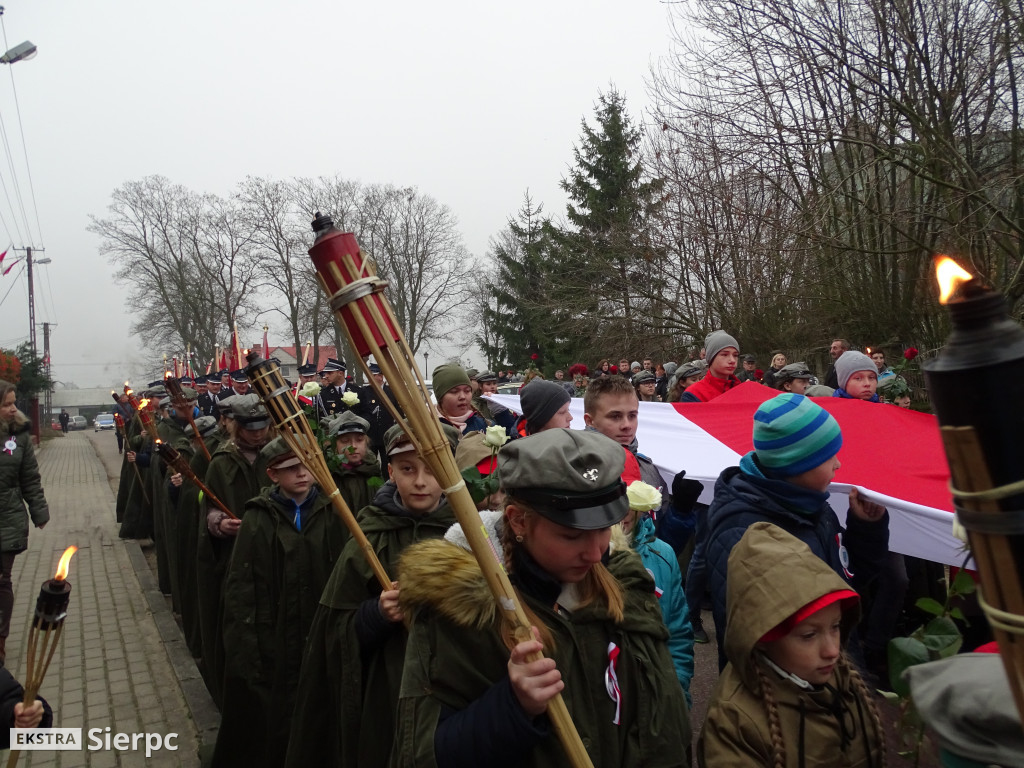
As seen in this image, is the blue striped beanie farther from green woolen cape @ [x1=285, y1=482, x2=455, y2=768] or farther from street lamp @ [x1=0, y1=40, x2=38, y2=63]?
street lamp @ [x1=0, y1=40, x2=38, y2=63]

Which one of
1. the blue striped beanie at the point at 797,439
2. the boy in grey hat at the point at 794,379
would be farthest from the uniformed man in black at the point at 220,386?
the blue striped beanie at the point at 797,439

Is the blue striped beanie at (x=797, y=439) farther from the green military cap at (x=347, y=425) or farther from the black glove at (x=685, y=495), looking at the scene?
the green military cap at (x=347, y=425)

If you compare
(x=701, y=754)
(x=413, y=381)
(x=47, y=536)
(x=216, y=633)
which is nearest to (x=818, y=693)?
(x=701, y=754)

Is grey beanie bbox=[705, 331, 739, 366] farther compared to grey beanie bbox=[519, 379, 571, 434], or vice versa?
grey beanie bbox=[705, 331, 739, 366]

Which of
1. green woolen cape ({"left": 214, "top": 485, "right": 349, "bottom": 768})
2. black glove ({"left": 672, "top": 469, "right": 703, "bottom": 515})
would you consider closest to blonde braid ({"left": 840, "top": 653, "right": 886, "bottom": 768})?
black glove ({"left": 672, "top": 469, "right": 703, "bottom": 515})

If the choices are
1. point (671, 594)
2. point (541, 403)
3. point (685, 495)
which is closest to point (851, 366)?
point (541, 403)

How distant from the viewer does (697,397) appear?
6.43 meters

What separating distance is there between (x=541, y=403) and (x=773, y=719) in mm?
2485

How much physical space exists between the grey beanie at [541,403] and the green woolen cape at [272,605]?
1.19 m

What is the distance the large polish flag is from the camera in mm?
3453

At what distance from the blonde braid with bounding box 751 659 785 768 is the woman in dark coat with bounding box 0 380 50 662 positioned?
560 centimetres

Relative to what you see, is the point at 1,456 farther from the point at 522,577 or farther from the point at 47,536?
the point at 47,536

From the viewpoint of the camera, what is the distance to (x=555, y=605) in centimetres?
184

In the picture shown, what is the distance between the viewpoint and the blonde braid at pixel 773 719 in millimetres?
1928
